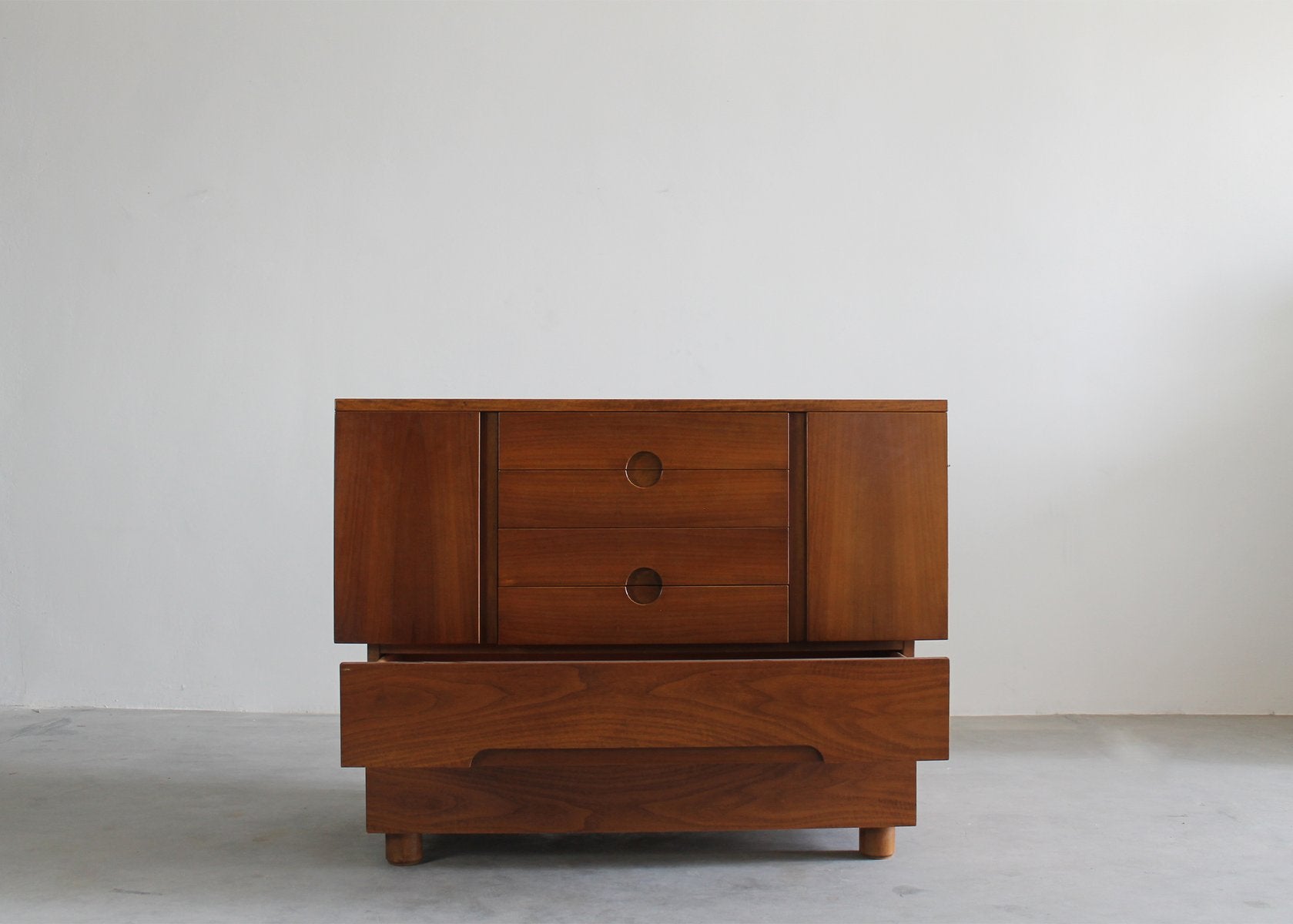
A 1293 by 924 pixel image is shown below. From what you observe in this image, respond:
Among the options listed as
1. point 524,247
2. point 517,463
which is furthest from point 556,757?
point 524,247

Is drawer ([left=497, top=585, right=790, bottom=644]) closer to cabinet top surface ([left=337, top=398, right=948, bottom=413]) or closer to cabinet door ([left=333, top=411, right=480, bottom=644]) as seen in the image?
cabinet door ([left=333, top=411, right=480, bottom=644])

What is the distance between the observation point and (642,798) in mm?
1179

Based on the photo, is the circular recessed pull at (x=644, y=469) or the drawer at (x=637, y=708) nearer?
the drawer at (x=637, y=708)

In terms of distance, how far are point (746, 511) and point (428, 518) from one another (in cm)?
36

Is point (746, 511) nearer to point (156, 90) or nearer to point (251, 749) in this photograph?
point (251, 749)


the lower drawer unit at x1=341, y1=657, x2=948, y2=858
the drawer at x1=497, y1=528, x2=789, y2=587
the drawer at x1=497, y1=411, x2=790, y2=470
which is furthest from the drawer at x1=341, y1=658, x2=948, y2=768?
the drawer at x1=497, y1=411, x2=790, y2=470

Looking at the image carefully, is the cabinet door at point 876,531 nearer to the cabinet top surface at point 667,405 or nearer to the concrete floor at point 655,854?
the cabinet top surface at point 667,405

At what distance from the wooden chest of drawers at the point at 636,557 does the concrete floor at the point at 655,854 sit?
71 millimetres

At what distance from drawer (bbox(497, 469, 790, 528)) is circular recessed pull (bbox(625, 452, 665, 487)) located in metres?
0.01

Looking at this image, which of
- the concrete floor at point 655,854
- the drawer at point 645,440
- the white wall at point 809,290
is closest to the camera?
the concrete floor at point 655,854

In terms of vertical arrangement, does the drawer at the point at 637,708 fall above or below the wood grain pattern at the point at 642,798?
above

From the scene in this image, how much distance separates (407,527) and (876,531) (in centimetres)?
53

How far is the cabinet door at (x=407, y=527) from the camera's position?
115 cm

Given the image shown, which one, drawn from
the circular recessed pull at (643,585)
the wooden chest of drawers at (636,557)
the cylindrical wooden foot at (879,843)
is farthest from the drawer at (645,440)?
the cylindrical wooden foot at (879,843)
